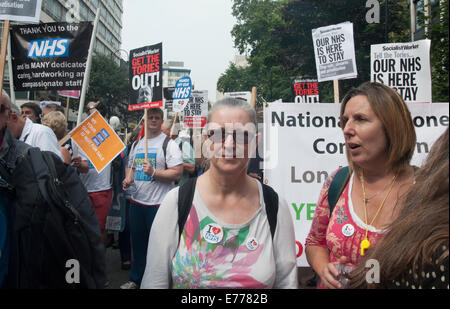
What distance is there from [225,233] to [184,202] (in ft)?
0.77

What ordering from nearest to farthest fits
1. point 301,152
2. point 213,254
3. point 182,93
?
point 213,254 < point 301,152 < point 182,93

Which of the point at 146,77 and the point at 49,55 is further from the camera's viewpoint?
the point at 146,77

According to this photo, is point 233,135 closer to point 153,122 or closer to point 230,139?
point 230,139

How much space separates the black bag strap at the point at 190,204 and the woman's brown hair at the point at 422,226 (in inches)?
22.8

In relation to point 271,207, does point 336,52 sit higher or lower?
higher

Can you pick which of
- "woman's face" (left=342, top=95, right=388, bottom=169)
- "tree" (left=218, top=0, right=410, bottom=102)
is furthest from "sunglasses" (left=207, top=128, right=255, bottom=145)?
"tree" (left=218, top=0, right=410, bottom=102)

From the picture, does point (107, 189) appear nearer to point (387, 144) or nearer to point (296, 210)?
point (296, 210)

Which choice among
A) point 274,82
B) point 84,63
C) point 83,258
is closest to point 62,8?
point 274,82

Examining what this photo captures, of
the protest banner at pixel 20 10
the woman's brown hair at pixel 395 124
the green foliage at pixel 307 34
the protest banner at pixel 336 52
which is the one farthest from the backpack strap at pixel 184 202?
the green foliage at pixel 307 34

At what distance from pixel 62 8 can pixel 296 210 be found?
39.5 m

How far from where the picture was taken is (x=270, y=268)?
5.50 ft

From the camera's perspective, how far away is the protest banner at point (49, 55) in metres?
4.36

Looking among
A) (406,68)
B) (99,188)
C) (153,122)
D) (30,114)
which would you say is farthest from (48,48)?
(406,68)

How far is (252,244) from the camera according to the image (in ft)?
5.54
